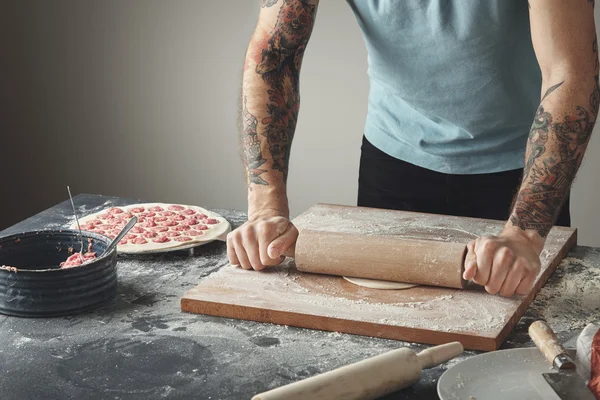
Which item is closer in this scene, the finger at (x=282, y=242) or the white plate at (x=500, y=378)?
the white plate at (x=500, y=378)

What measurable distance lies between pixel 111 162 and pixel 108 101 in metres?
0.30

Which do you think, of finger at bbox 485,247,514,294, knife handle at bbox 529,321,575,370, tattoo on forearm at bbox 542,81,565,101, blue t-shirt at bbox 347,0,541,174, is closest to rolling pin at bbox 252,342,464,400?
knife handle at bbox 529,321,575,370

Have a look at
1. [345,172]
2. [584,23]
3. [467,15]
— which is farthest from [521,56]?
[345,172]

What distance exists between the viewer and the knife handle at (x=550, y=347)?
1.28 meters

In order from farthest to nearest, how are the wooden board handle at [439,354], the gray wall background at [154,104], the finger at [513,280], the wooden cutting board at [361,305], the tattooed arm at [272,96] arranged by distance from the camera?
1. the gray wall background at [154,104]
2. the tattooed arm at [272,96]
3. the finger at [513,280]
4. the wooden cutting board at [361,305]
5. the wooden board handle at [439,354]

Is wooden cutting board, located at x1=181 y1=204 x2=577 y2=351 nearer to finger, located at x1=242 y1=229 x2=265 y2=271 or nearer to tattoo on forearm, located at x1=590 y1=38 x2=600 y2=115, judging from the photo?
finger, located at x1=242 y1=229 x2=265 y2=271

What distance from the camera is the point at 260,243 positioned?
1.78 m

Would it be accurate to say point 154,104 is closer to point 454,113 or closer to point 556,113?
point 454,113

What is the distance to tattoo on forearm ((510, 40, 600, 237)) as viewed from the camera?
1.80 meters

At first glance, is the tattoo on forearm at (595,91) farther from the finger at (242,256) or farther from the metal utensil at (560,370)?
the finger at (242,256)

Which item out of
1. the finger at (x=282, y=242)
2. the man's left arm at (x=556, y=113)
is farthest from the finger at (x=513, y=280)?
the finger at (x=282, y=242)

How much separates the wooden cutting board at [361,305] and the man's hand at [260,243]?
2 cm

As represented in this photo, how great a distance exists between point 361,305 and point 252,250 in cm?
29

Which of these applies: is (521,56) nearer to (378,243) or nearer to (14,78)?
(378,243)
